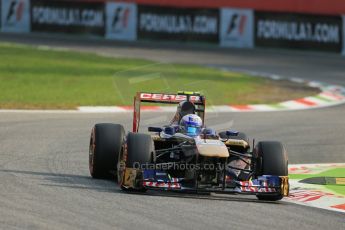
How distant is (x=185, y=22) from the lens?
39.7 meters

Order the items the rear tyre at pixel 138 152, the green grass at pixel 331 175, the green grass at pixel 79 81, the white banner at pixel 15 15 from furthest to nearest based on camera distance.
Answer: the white banner at pixel 15 15
the green grass at pixel 79 81
the green grass at pixel 331 175
the rear tyre at pixel 138 152

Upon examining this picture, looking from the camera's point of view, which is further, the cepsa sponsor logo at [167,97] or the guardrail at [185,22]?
the guardrail at [185,22]

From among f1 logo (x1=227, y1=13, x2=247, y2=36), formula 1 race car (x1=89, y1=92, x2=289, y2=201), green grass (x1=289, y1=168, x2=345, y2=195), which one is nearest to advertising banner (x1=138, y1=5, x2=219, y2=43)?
f1 logo (x1=227, y1=13, x2=247, y2=36)

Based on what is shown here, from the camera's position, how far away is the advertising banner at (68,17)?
40.8 metres

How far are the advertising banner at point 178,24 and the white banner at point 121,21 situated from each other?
281 mm

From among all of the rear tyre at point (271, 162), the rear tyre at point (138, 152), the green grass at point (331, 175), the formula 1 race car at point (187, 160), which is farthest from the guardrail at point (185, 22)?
the rear tyre at point (138, 152)

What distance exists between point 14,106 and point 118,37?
19473 millimetres

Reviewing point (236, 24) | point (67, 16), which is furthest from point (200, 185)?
point (67, 16)

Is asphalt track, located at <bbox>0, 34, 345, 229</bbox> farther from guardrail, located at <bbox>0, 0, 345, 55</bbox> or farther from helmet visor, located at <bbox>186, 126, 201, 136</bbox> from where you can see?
guardrail, located at <bbox>0, 0, 345, 55</bbox>

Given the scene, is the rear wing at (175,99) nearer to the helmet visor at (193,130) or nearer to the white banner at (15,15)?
the helmet visor at (193,130)

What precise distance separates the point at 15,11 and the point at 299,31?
1168 cm

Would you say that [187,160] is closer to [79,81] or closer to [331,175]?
[331,175]

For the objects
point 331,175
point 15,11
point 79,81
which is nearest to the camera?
point 331,175

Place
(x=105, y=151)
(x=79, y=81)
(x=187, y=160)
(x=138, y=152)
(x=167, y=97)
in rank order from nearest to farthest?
(x=138, y=152) < (x=187, y=160) < (x=105, y=151) < (x=167, y=97) < (x=79, y=81)
